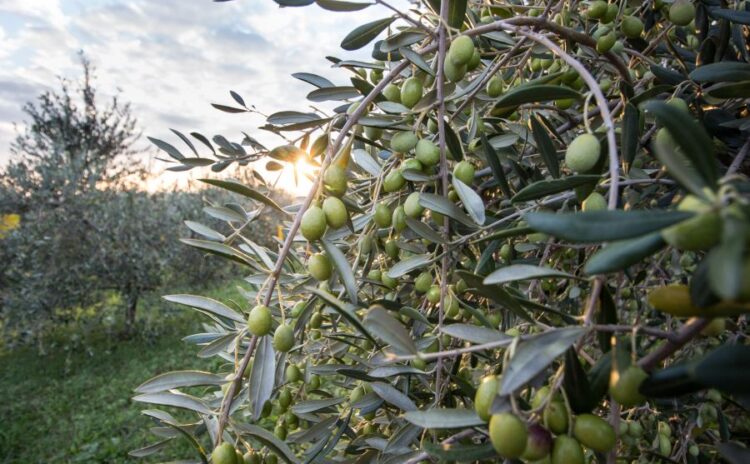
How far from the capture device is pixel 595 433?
545 millimetres

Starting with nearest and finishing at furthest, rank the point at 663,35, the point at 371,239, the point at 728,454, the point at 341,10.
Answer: the point at 728,454
the point at 341,10
the point at 371,239
the point at 663,35

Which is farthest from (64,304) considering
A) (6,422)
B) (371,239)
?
(371,239)

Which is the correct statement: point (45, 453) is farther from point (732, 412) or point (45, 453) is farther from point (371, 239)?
point (732, 412)

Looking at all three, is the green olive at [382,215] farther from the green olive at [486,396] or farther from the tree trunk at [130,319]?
the tree trunk at [130,319]

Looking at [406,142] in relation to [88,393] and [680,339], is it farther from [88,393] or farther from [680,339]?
[88,393]

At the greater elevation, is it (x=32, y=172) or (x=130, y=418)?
(x=32, y=172)

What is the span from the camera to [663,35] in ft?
3.84

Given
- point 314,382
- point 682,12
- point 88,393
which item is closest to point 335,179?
point 314,382

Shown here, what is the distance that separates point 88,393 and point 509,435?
7311 mm

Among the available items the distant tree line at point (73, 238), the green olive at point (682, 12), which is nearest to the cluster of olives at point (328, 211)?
the green olive at point (682, 12)

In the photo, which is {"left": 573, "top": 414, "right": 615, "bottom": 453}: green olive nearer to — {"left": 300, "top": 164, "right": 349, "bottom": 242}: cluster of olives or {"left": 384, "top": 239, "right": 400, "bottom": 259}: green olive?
{"left": 300, "top": 164, "right": 349, "bottom": 242}: cluster of olives

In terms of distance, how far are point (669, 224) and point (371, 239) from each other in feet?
2.35

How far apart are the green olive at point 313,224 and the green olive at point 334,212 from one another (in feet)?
0.04

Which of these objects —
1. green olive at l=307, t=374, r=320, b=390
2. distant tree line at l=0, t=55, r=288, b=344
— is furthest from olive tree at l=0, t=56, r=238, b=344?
green olive at l=307, t=374, r=320, b=390
